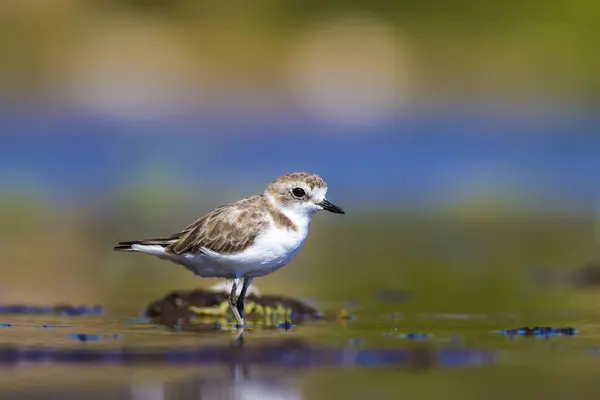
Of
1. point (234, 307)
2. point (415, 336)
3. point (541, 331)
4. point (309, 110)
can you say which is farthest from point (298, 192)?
point (309, 110)

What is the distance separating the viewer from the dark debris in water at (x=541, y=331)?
10648 mm

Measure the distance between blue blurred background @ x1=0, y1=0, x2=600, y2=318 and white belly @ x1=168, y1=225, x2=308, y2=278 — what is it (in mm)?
8091

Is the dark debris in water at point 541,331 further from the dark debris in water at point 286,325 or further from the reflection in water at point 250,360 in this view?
the dark debris in water at point 286,325

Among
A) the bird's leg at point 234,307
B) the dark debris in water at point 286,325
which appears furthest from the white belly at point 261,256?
the dark debris in water at point 286,325

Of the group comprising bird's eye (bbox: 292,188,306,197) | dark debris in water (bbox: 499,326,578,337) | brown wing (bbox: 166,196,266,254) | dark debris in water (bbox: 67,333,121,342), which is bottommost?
dark debris in water (bbox: 67,333,121,342)

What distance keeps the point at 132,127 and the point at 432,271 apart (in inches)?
495

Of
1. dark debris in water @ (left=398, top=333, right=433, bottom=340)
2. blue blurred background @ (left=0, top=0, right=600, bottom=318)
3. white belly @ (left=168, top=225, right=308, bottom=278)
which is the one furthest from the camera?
blue blurred background @ (left=0, top=0, right=600, bottom=318)

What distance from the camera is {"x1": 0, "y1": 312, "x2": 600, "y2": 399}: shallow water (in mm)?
8102

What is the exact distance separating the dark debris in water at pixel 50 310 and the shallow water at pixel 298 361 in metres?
0.83

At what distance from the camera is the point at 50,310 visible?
1254 cm

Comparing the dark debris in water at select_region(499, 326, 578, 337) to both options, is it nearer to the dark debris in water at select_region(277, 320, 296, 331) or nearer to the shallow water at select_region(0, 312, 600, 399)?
the shallow water at select_region(0, 312, 600, 399)

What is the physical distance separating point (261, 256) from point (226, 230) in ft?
1.45

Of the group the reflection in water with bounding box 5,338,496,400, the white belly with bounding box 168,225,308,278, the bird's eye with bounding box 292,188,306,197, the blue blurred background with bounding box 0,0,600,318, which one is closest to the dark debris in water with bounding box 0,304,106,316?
the white belly with bounding box 168,225,308,278

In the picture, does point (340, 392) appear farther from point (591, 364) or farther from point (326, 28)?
point (326, 28)
